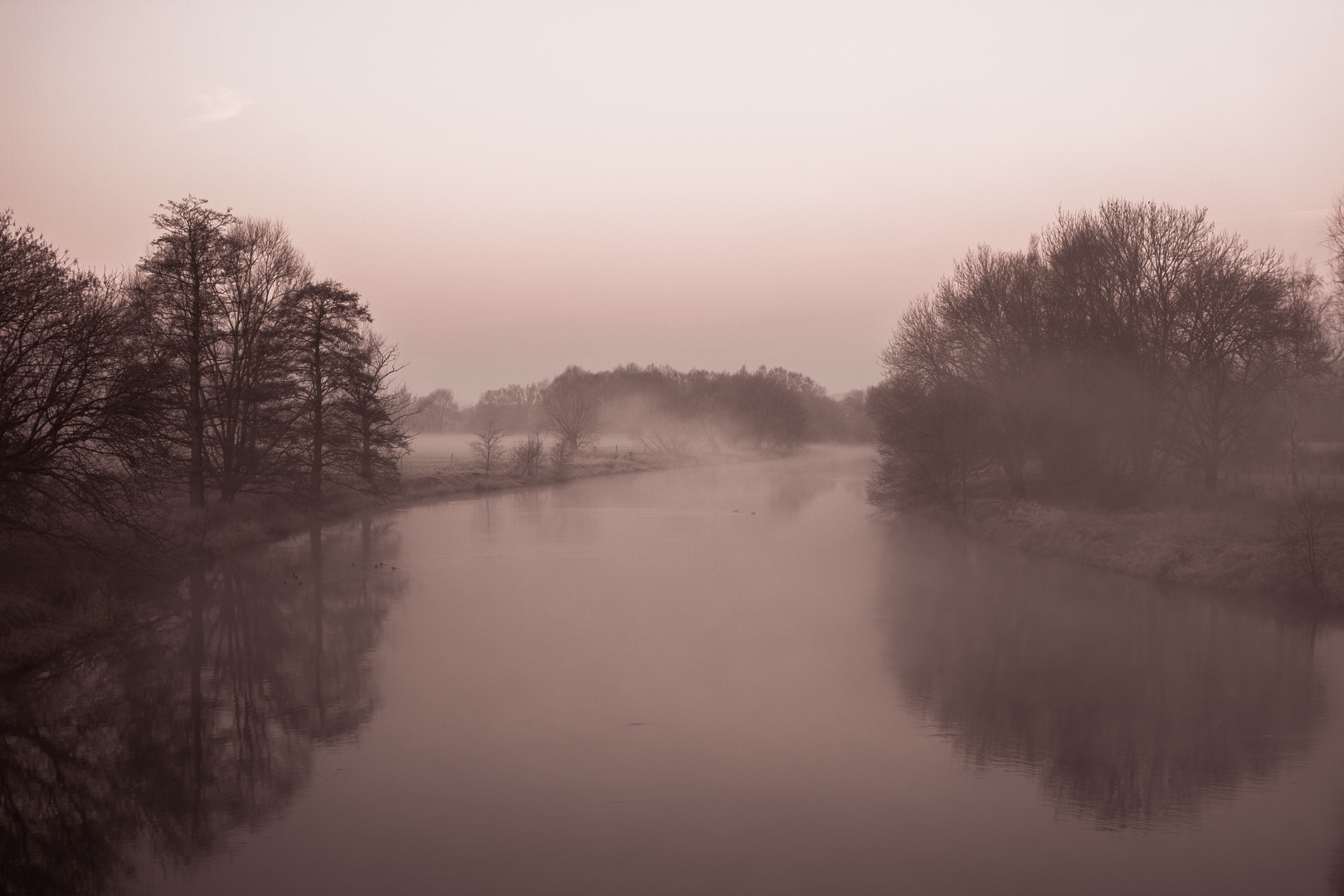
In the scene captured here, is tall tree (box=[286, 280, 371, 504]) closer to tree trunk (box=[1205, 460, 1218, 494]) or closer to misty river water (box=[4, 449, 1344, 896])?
misty river water (box=[4, 449, 1344, 896])

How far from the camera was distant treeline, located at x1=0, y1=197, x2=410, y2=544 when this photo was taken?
11.6 meters

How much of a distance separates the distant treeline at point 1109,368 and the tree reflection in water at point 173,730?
58.4ft

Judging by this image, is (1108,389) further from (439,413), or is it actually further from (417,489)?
(439,413)

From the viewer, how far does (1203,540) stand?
1797cm

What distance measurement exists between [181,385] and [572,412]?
4713cm

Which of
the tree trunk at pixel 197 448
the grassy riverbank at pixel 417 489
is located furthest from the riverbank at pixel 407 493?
the tree trunk at pixel 197 448

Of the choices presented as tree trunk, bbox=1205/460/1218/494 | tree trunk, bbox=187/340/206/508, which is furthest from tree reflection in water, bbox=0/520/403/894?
tree trunk, bbox=1205/460/1218/494

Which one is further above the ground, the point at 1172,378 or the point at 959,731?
the point at 1172,378

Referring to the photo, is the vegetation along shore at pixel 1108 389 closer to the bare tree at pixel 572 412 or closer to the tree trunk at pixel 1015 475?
the tree trunk at pixel 1015 475

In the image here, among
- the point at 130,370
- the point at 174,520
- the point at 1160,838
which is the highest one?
the point at 130,370

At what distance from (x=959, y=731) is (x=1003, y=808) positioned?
1874 millimetres

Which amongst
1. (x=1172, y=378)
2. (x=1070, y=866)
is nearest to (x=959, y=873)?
(x=1070, y=866)

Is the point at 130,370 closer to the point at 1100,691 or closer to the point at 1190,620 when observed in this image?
the point at 1100,691

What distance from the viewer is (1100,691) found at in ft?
35.1
